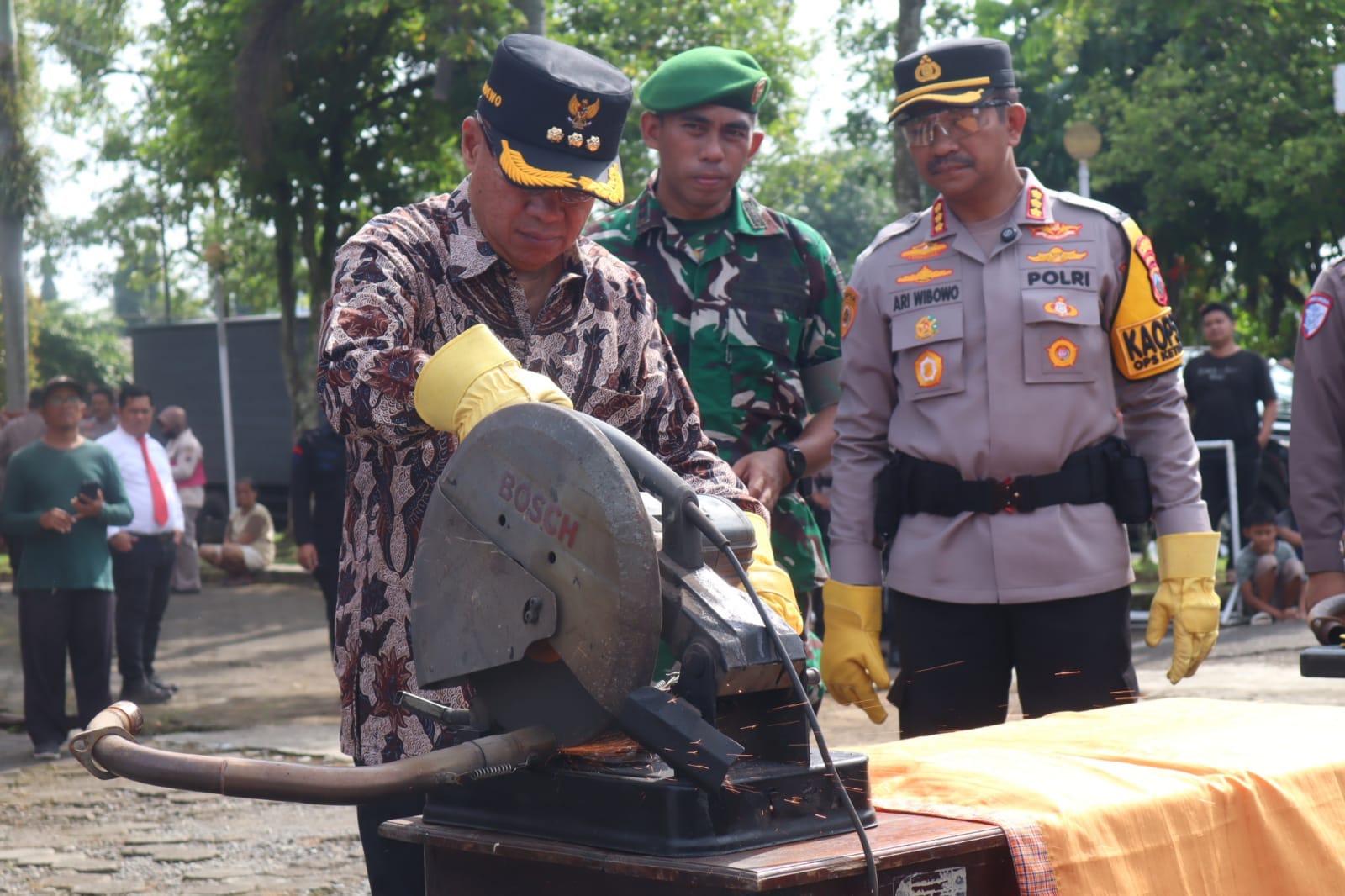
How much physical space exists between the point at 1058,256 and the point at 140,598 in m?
7.44

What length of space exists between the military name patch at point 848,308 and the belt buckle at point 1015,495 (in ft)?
1.65

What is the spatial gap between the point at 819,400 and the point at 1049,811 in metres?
2.07

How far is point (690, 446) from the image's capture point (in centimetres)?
272

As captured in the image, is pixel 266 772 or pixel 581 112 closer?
pixel 266 772

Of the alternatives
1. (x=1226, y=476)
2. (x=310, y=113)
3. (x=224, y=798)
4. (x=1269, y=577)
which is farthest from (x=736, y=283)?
(x=310, y=113)

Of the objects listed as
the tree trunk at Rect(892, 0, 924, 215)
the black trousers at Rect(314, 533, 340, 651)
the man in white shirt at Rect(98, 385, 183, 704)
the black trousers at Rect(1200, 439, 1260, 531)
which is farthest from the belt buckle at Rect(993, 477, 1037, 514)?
the black trousers at Rect(1200, 439, 1260, 531)

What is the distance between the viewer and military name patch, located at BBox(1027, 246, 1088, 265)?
3.45 metres

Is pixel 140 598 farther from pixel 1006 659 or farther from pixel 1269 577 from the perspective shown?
pixel 1006 659

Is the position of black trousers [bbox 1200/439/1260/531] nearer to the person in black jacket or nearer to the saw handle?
the person in black jacket

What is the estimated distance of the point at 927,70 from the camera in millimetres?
3494

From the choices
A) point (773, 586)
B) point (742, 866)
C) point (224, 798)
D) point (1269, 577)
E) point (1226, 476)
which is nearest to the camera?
point (742, 866)

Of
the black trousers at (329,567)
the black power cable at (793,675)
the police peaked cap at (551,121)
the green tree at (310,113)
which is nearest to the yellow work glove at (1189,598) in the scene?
the police peaked cap at (551,121)

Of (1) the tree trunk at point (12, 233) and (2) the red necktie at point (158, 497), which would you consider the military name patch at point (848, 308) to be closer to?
(2) the red necktie at point (158, 497)

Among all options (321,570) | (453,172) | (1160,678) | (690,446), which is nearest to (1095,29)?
(453,172)
